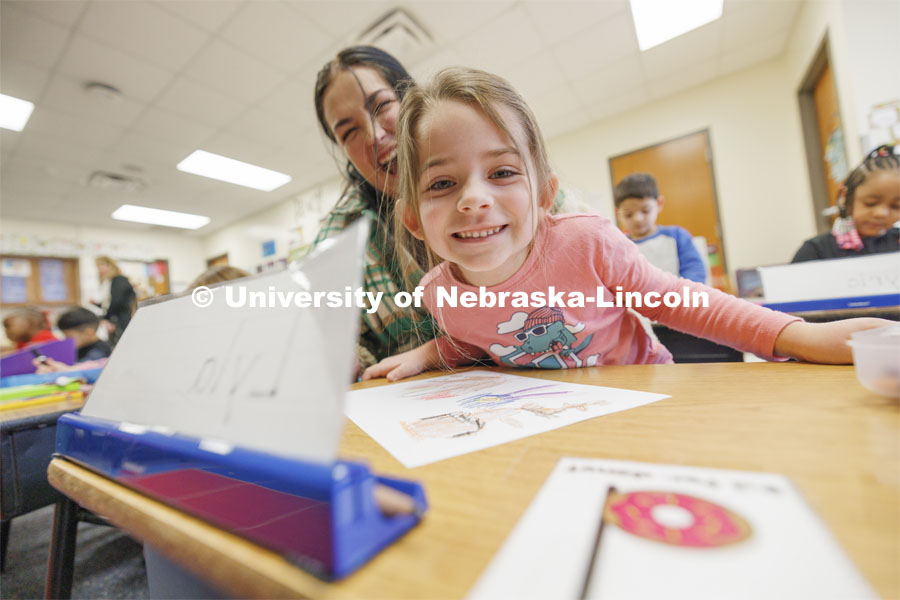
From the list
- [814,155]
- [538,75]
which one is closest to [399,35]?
[538,75]

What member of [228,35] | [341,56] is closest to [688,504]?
[341,56]

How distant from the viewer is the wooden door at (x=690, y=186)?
10.2 feet

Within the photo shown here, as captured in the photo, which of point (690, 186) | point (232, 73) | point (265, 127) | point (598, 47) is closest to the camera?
point (232, 73)

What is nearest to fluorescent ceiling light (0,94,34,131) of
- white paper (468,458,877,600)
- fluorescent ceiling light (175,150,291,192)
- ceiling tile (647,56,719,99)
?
fluorescent ceiling light (175,150,291,192)

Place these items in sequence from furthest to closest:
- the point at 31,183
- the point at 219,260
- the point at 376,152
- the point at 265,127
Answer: the point at 219,260 < the point at 31,183 < the point at 265,127 < the point at 376,152

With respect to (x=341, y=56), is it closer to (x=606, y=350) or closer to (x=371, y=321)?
(x=371, y=321)

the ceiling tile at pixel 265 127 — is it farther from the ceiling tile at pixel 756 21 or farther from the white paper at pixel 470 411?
the white paper at pixel 470 411

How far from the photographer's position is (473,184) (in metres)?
0.55

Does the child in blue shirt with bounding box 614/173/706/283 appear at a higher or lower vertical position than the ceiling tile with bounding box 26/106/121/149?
lower

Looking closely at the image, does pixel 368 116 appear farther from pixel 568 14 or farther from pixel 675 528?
pixel 568 14

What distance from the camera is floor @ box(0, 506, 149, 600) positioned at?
95 cm

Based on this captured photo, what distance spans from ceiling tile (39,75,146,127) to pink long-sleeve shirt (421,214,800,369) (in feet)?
9.72

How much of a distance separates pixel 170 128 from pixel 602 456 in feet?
12.1

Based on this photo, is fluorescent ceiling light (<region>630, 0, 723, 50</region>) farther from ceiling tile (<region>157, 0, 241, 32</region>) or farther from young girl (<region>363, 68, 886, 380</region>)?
young girl (<region>363, 68, 886, 380</region>)
